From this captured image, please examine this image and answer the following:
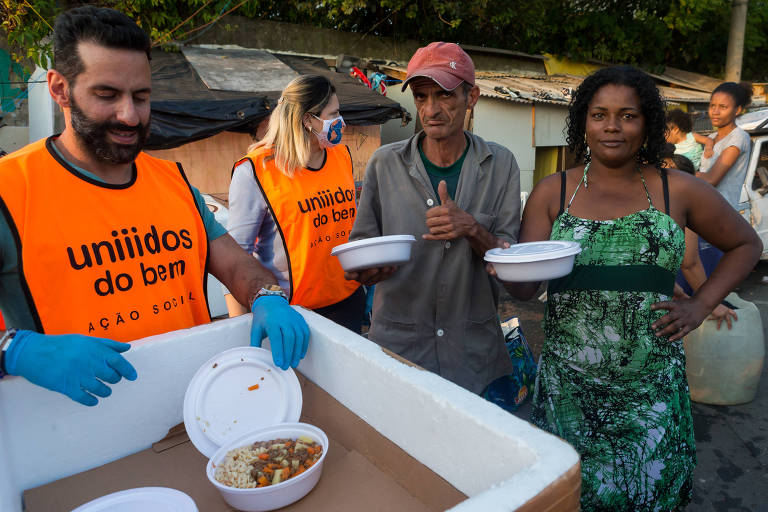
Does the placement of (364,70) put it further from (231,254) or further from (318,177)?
(231,254)

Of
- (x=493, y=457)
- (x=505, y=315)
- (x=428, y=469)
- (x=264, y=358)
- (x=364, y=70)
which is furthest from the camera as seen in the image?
(x=364, y=70)

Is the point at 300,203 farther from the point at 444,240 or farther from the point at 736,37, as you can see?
the point at 736,37

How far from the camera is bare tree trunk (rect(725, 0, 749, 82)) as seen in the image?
12961 mm

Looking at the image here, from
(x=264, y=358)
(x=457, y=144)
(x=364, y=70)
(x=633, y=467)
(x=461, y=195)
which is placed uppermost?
(x=364, y=70)

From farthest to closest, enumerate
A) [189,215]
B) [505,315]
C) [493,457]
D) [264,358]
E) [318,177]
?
[505,315], [318,177], [189,215], [264,358], [493,457]

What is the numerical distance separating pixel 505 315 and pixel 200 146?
5003mm

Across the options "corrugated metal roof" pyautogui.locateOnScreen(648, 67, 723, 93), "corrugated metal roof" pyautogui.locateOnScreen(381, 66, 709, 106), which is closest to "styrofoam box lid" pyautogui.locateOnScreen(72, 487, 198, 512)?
"corrugated metal roof" pyautogui.locateOnScreen(381, 66, 709, 106)

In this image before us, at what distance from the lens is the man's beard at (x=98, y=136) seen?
5.28 ft

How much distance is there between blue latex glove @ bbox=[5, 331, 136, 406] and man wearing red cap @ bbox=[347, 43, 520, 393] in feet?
3.48

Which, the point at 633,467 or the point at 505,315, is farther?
the point at 505,315

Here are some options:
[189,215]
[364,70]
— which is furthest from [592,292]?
[364,70]

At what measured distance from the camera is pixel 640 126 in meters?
1.91

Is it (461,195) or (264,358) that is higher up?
(461,195)

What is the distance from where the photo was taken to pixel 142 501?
1193mm
